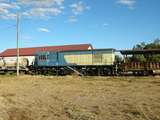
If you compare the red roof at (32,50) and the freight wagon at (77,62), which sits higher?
the red roof at (32,50)

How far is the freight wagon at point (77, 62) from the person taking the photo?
47.1 meters

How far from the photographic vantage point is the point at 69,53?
168 ft

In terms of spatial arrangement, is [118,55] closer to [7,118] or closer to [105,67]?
[105,67]

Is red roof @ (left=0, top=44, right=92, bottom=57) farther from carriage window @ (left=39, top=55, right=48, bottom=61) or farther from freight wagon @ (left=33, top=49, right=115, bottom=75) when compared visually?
freight wagon @ (left=33, top=49, right=115, bottom=75)

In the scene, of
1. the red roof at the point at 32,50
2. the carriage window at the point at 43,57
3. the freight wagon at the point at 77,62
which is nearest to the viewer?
the freight wagon at the point at 77,62

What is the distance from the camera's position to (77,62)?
50094mm

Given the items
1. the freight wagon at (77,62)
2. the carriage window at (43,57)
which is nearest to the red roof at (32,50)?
the carriage window at (43,57)

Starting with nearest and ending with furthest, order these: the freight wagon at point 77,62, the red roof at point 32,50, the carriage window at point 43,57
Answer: the freight wagon at point 77,62
the carriage window at point 43,57
the red roof at point 32,50

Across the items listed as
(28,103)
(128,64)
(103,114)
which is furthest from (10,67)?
(103,114)

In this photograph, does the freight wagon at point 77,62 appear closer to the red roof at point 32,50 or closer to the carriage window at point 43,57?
the carriage window at point 43,57

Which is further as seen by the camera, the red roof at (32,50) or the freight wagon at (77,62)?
the red roof at (32,50)

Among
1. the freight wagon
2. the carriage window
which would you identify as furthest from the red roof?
the freight wagon

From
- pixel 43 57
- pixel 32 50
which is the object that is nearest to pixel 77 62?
pixel 43 57

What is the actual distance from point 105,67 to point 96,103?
3103 centimetres
